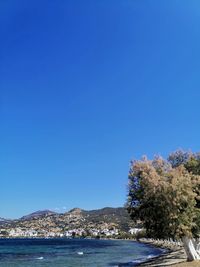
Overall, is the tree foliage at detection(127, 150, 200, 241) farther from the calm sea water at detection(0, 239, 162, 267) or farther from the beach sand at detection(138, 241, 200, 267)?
the calm sea water at detection(0, 239, 162, 267)

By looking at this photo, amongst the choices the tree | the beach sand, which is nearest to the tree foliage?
the tree

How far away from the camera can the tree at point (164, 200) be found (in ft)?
116

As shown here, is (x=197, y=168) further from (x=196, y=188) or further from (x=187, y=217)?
(x=187, y=217)

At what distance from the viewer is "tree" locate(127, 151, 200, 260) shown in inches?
1391

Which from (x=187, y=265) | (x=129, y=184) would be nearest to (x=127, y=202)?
(x=129, y=184)

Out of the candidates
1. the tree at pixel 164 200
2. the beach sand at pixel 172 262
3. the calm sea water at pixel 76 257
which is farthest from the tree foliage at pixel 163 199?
the calm sea water at pixel 76 257

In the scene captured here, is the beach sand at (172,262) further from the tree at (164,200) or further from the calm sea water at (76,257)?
the calm sea water at (76,257)

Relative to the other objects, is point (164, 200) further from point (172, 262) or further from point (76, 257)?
point (76, 257)

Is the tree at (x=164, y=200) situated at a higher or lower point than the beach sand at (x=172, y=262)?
higher

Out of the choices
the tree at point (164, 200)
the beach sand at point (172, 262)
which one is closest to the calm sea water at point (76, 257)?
the beach sand at point (172, 262)

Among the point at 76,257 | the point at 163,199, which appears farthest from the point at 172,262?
the point at 76,257

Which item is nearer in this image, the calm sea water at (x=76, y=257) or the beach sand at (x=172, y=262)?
the beach sand at (x=172, y=262)

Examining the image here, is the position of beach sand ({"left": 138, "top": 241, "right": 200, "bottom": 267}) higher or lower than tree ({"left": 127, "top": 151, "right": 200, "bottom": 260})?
lower

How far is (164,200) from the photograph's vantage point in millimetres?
35656
